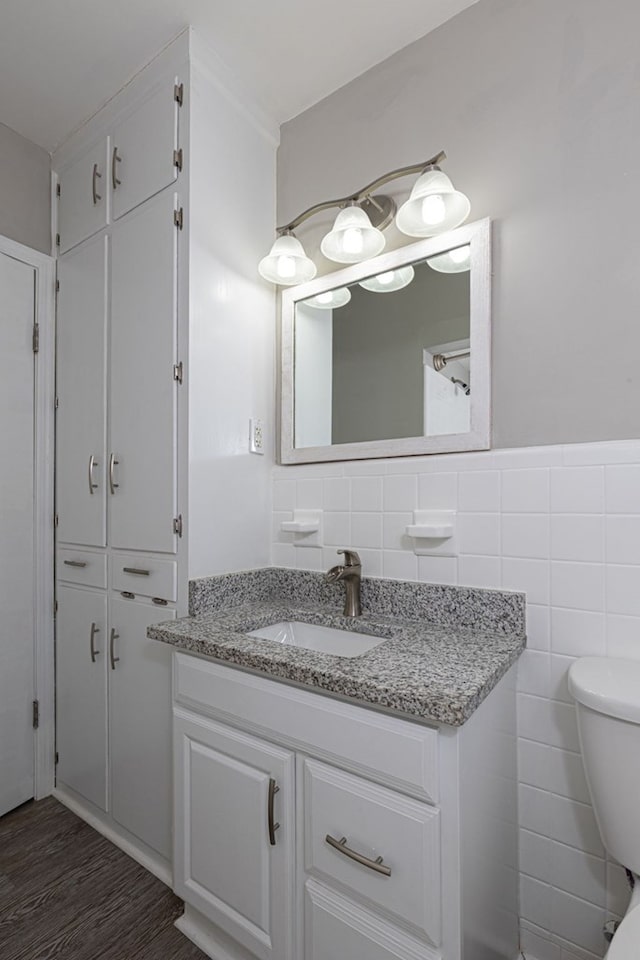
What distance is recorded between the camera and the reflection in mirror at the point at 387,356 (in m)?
1.35

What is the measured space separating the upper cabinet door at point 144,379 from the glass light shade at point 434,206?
0.73 metres

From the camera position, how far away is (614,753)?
0.92 m

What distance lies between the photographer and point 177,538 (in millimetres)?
1467

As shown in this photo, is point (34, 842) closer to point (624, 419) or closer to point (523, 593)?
point (523, 593)

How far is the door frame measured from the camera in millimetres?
1890

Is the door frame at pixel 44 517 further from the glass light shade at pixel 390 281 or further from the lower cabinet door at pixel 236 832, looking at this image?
the glass light shade at pixel 390 281

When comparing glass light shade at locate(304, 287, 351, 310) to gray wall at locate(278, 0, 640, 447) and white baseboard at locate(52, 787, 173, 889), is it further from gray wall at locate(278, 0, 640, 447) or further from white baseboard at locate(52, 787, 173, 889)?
white baseboard at locate(52, 787, 173, 889)

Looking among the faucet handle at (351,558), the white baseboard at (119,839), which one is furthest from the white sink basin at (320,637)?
the white baseboard at (119,839)

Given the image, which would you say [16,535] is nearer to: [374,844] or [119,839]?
[119,839]

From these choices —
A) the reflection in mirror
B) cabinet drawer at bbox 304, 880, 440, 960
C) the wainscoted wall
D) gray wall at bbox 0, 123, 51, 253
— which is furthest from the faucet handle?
gray wall at bbox 0, 123, 51, 253

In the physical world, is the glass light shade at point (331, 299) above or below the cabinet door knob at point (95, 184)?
below

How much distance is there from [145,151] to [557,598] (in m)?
1.85

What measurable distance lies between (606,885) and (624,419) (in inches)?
41.9

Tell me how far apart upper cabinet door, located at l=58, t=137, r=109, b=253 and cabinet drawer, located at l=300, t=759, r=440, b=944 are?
1.93 m
